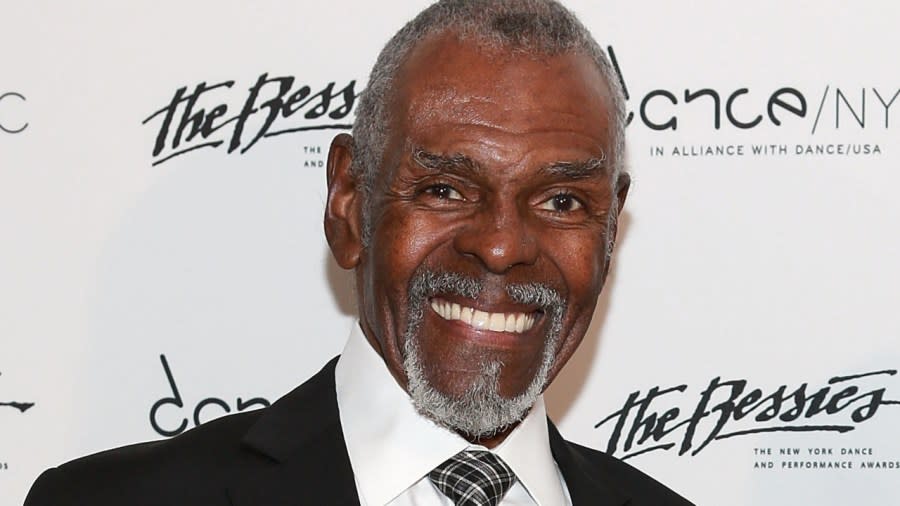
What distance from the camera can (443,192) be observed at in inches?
64.7

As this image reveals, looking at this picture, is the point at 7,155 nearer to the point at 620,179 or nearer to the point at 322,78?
the point at 322,78

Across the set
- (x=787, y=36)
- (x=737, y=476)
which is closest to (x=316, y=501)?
(x=737, y=476)

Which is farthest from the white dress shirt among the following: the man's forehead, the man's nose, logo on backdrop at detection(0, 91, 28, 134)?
logo on backdrop at detection(0, 91, 28, 134)

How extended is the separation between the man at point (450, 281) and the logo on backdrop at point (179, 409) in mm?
474

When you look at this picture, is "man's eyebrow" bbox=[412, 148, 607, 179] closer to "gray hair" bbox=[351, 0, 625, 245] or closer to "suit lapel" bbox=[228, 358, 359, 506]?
"gray hair" bbox=[351, 0, 625, 245]

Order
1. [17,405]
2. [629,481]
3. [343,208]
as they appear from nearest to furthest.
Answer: [343,208], [629,481], [17,405]

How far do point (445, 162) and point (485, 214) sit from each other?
0.08 meters

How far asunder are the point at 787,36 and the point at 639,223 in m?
0.38

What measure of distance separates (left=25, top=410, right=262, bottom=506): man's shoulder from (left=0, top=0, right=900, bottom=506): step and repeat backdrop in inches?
20.3

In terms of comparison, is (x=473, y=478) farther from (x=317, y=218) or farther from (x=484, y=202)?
(x=317, y=218)

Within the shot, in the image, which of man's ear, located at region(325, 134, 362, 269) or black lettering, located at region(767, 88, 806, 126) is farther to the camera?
black lettering, located at region(767, 88, 806, 126)

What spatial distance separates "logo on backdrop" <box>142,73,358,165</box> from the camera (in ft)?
7.27

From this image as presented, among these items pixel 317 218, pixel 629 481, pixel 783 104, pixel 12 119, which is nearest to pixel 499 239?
pixel 629 481

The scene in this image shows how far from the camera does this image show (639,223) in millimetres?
2238
